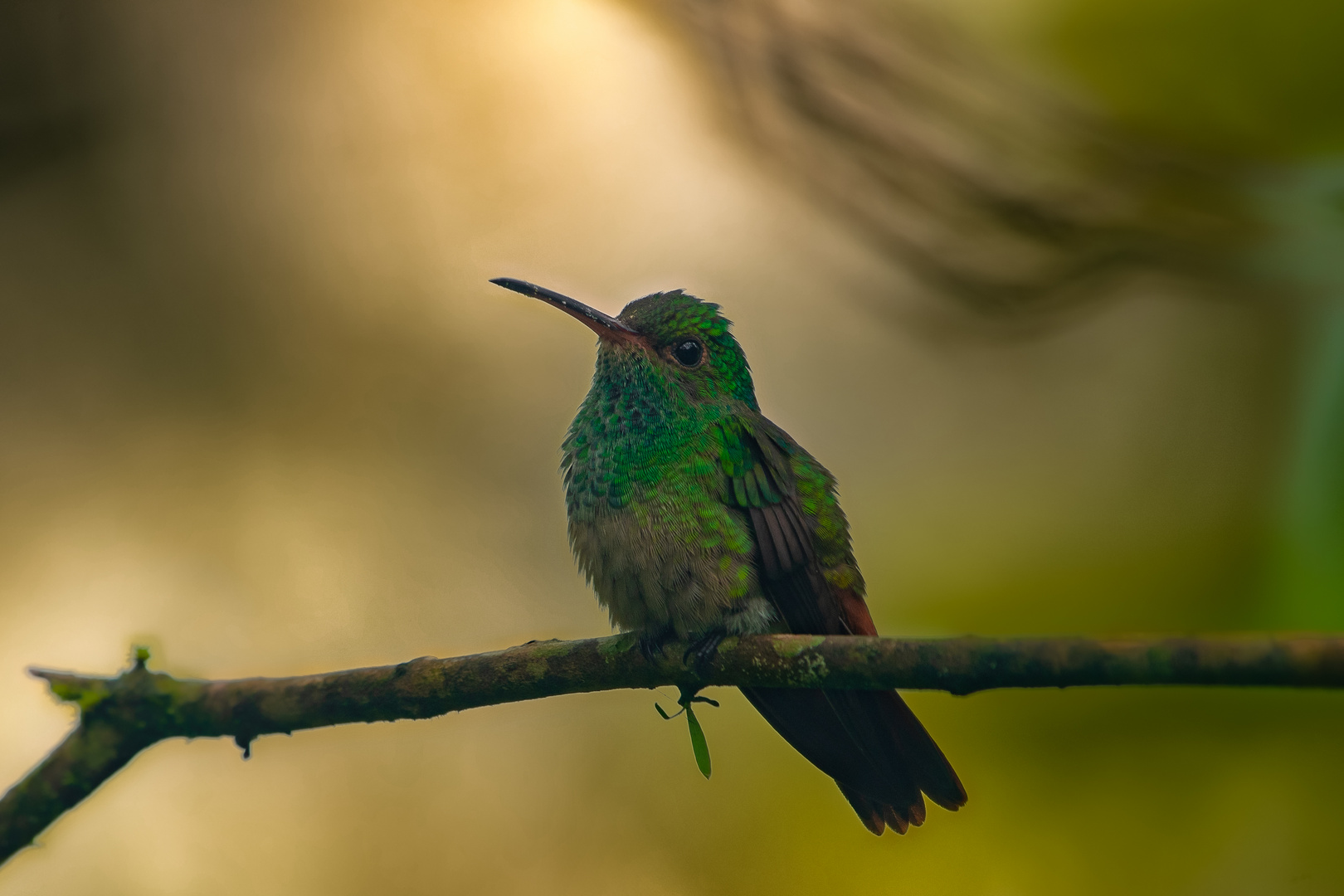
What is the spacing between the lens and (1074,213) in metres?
1.97

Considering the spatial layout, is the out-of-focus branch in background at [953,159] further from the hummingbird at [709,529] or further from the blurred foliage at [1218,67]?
the hummingbird at [709,529]

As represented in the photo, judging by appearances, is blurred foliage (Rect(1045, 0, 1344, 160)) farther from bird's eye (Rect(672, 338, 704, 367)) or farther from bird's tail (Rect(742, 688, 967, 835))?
bird's tail (Rect(742, 688, 967, 835))

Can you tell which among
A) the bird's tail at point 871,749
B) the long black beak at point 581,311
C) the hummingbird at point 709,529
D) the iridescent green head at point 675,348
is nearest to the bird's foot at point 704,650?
the hummingbird at point 709,529

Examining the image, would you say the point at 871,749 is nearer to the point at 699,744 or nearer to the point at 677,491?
the point at 699,744

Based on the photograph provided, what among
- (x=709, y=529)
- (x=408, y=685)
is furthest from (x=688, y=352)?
(x=408, y=685)

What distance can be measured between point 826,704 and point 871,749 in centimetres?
12

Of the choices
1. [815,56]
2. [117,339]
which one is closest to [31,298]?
[117,339]

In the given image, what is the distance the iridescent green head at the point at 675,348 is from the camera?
179cm

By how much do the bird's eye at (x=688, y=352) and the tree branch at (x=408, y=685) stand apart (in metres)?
0.58

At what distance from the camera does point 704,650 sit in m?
1.46

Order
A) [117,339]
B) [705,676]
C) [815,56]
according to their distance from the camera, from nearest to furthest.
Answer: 1. [705,676]
2. [815,56]
3. [117,339]

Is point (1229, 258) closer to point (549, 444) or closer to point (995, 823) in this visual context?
point (995, 823)

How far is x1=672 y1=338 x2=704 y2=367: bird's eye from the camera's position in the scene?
72.5 inches

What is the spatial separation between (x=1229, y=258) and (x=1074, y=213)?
35 cm
